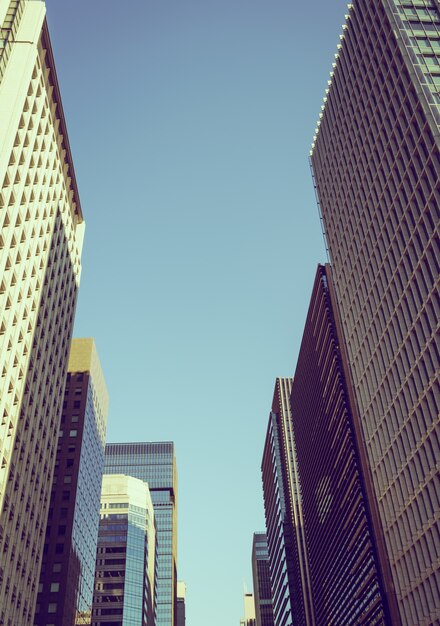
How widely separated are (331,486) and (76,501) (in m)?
52.3

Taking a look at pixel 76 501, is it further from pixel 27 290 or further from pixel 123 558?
pixel 27 290

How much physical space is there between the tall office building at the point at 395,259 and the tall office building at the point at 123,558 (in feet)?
337

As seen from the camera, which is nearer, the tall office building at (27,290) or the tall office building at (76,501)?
the tall office building at (27,290)

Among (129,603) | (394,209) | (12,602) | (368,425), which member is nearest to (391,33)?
(394,209)

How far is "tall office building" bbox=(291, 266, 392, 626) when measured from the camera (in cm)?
10750

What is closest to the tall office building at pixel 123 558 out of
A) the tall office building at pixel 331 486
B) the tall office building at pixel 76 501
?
the tall office building at pixel 76 501

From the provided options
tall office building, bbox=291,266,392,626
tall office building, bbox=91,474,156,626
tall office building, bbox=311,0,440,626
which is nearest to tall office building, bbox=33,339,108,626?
tall office building, bbox=91,474,156,626

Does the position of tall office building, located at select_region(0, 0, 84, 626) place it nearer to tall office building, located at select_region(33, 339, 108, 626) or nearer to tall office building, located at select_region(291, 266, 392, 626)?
tall office building, located at select_region(33, 339, 108, 626)

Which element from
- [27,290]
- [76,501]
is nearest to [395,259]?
[27,290]

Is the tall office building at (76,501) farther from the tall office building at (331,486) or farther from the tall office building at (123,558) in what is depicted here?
the tall office building at (331,486)

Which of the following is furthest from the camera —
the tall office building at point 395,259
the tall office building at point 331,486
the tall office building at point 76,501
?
the tall office building at point 76,501

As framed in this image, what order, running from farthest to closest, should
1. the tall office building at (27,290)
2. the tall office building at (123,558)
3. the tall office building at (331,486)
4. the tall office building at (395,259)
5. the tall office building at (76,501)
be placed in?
1. the tall office building at (123,558)
2. the tall office building at (76,501)
3. the tall office building at (331,486)
4. the tall office building at (395,259)
5. the tall office building at (27,290)

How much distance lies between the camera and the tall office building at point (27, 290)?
214 ft

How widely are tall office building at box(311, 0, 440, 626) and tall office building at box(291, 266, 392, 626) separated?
16409mm
